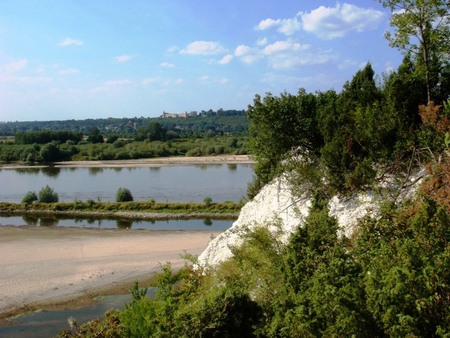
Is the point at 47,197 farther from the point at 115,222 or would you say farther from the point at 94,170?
the point at 94,170

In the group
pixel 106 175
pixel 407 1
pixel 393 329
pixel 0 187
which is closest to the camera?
pixel 393 329

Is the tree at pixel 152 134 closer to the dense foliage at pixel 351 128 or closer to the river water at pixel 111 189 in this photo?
the river water at pixel 111 189

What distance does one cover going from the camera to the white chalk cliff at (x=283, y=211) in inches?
488

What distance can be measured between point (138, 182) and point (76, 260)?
3444cm

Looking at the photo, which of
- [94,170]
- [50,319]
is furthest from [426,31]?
[94,170]

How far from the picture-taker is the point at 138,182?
6075 centimetres

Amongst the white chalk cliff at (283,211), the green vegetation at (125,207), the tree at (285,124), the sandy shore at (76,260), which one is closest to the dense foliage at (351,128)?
the tree at (285,124)

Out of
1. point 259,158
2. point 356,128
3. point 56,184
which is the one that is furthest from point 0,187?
point 356,128

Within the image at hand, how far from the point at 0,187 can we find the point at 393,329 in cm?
6253

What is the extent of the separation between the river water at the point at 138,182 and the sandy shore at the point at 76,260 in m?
12.9

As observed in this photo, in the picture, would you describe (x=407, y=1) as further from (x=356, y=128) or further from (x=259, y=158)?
(x=259, y=158)

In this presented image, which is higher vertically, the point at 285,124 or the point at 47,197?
the point at 285,124

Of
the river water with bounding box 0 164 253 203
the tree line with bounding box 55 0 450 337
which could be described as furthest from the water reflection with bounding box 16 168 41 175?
the tree line with bounding box 55 0 450 337

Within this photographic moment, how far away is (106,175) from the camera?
7069 cm
